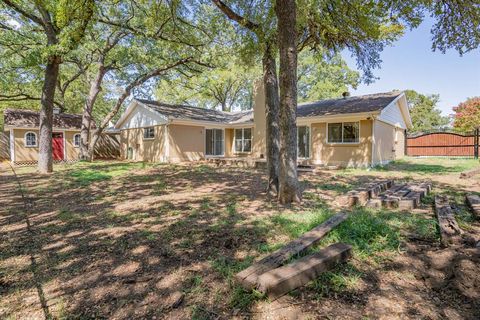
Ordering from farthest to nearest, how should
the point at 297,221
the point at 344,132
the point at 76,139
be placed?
the point at 76,139 → the point at 344,132 → the point at 297,221

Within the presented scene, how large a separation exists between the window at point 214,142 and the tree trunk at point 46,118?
29.9ft

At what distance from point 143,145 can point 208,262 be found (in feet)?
52.7

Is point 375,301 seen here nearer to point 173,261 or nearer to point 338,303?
point 338,303

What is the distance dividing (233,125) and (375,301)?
16.0m

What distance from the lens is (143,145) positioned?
17.6 meters

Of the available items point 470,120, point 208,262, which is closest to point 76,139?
point 208,262

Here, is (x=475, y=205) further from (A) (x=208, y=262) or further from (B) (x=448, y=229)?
(A) (x=208, y=262)

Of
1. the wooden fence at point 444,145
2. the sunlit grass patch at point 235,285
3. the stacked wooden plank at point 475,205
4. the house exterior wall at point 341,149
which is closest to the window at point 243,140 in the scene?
the house exterior wall at point 341,149

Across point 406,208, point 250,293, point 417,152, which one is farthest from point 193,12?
point 417,152

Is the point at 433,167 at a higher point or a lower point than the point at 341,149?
lower

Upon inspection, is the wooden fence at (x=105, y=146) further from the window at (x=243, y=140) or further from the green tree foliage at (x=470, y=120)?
the green tree foliage at (x=470, y=120)

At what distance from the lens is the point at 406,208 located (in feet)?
15.8

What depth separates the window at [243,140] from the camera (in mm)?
17391

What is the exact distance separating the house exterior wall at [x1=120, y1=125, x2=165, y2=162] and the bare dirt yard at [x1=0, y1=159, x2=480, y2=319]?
10.8 metres
